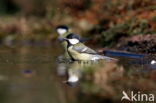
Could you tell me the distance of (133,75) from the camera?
11422 mm

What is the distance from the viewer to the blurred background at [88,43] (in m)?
9.52

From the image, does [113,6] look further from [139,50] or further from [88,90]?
[88,90]

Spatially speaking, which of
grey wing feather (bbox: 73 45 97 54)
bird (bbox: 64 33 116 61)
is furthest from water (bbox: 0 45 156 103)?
grey wing feather (bbox: 73 45 97 54)

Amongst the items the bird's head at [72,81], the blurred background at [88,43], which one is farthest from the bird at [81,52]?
the bird's head at [72,81]

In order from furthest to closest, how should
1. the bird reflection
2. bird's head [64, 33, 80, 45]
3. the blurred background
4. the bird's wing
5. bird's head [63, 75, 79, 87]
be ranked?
bird's head [64, 33, 80, 45] → the bird's wing → the bird reflection → bird's head [63, 75, 79, 87] → the blurred background

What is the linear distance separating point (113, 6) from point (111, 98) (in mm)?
11649

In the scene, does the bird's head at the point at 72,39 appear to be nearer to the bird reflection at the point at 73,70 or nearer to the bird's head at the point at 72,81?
A: the bird reflection at the point at 73,70

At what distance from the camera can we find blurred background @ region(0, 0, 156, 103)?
952cm

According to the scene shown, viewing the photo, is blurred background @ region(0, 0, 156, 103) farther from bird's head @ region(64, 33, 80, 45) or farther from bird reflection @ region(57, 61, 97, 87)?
bird's head @ region(64, 33, 80, 45)

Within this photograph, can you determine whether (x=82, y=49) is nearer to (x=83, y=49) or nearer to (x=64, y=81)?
(x=83, y=49)

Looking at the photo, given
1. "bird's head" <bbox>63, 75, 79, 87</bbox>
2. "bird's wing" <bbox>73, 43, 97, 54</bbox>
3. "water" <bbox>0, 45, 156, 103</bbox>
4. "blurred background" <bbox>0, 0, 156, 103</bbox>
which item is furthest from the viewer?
"bird's wing" <bbox>73, 43, 97, 54</bbox>

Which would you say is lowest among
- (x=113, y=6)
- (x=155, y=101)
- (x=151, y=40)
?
(x=155, y=101)

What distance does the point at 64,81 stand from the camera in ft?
35.5

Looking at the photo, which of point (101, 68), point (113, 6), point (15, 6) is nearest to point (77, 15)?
point (113, 6)
